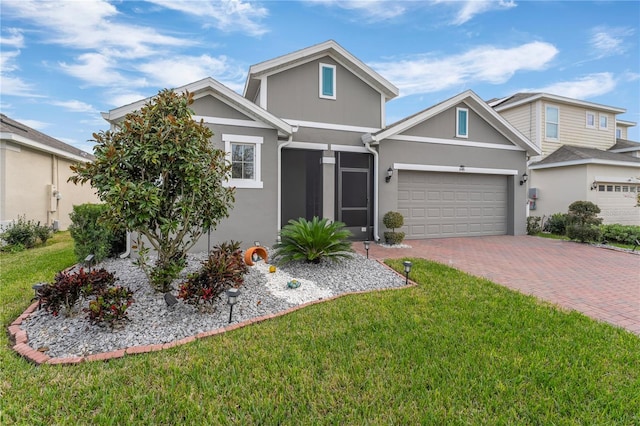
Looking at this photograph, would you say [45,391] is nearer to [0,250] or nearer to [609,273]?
[609,273]

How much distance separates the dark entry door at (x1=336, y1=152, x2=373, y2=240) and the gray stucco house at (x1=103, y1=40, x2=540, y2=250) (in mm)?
35

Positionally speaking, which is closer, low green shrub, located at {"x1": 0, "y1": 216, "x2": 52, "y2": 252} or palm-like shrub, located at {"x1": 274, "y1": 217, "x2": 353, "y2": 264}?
palm-like shrub, located at {"x1": 274, "y1": 217, "x2": 353, "y2": 264}

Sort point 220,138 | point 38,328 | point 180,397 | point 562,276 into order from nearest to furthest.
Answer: point 180,397 → point 38,328 → point 562,276 → point 220,138

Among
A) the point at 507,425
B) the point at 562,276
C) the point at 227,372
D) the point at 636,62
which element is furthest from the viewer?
the point at 636,62

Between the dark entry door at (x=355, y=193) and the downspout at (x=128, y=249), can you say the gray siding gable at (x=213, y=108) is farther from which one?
the dark entry door at (x=355, y=193)

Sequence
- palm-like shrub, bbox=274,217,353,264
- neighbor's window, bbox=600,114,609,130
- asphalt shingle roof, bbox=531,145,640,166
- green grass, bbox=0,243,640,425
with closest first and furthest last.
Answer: green grass, bbox=0,243,640,425, palm-like shrub, bbox=274,217,353,264, asphalt shingle roof, bbox=531,145,640,166, neighbor's window, bbox=600,114,609,130

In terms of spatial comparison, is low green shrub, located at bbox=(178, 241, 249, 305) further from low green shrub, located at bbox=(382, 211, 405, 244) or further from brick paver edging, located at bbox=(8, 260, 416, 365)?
low green shrub, located at bbox=(382, 211, 405, 244)

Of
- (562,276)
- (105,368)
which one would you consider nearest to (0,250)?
(105,368)

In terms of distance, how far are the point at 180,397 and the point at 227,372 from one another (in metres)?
0.45

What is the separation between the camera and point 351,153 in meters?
10.5

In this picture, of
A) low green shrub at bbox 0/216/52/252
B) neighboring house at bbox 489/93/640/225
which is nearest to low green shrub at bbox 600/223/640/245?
neighboring house at bbox 489/93/640/225

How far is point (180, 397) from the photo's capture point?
8.41 ft

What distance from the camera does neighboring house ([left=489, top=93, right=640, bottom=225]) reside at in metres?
14.8

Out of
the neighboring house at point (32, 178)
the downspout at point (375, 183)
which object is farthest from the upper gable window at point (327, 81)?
the neighboring house at point (32, 178)
